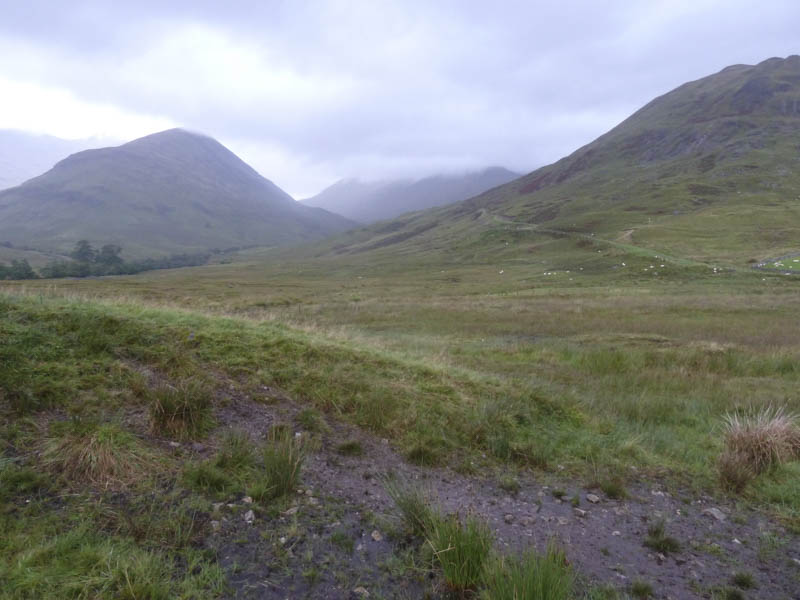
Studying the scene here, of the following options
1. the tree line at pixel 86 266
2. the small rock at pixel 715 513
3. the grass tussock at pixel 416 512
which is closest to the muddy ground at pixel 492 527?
the small rock at pixel 715 513

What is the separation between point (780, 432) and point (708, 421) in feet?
6.63

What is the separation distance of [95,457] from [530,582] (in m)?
5.06

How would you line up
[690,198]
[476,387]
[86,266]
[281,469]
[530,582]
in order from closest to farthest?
[530,582], [281,469], [476,387], [690,198], [86,266]

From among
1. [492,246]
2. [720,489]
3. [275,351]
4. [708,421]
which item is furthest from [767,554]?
[492,246]

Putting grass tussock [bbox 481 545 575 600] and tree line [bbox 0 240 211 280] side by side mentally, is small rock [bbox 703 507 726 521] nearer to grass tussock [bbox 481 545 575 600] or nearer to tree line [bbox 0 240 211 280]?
grass tussock [bbox 481 545 575 600]

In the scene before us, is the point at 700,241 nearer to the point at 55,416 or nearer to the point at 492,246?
the point at 492,246

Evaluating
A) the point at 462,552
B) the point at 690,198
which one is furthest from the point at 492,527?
the point at 690,198

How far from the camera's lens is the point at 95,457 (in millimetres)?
5387

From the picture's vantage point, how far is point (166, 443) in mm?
6246

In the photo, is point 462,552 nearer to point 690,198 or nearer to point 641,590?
point 641,590

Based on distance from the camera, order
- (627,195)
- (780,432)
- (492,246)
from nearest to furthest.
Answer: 1. (780,432)
2. (492,246)
3. (627,195)

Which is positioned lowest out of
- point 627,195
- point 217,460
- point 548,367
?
point 548,367

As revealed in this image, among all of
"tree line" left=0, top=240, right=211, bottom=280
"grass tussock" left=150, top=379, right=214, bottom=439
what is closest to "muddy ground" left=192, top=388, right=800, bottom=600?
"grass tussock" left=150, top=379, right=214, bottom=439

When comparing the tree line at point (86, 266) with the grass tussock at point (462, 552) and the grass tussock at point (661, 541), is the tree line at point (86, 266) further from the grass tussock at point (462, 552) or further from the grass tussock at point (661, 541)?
the grass tussock at point (661, 541)
